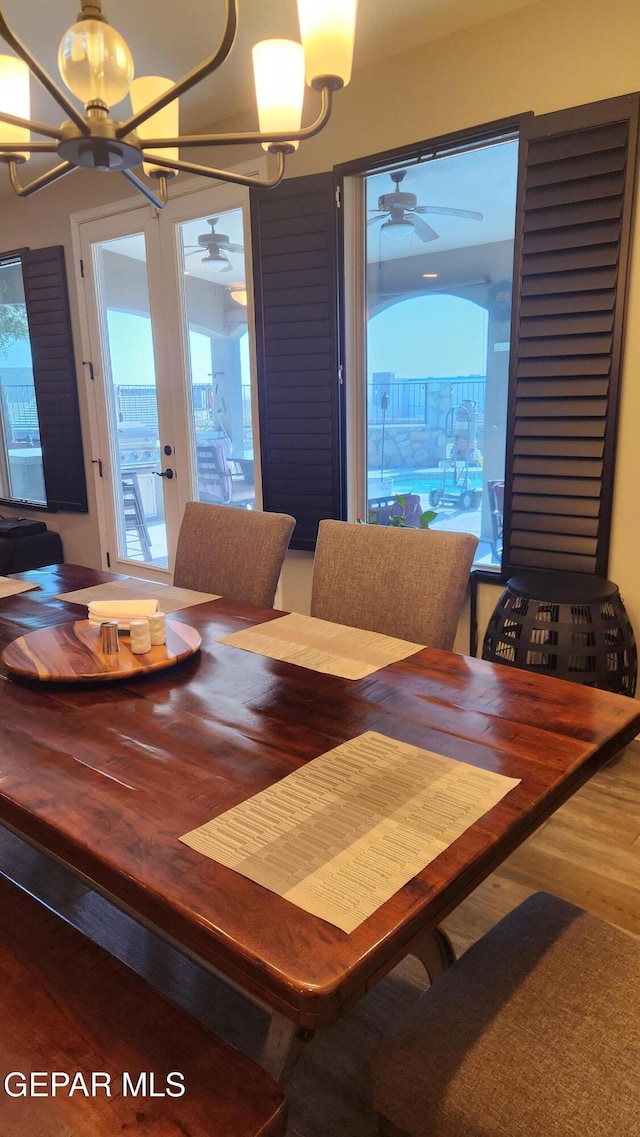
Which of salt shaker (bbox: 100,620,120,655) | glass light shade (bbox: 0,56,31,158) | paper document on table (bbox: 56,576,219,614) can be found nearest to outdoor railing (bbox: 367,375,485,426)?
paper document on table (bbox: 56,576,219,614)

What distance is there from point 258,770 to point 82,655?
595 mm

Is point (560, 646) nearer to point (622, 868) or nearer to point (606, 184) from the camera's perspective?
point (622, 868)

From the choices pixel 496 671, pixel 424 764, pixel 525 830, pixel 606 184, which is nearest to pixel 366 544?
pixel 496 671

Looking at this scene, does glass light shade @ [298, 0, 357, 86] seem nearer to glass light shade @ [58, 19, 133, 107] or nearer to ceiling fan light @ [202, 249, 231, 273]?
glass light shade @ [58, 19, 133, 107]

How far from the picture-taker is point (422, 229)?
2.91 metres

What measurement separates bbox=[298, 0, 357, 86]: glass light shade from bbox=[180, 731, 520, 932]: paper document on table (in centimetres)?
118

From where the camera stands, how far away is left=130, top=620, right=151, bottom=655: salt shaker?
1.47 meters

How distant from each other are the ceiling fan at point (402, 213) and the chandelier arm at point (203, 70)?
186 cm

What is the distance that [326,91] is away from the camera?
1297mm

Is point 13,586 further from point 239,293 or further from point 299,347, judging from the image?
point 239,293

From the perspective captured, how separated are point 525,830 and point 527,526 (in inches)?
70.4

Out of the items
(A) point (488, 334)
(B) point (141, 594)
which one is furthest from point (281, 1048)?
(A) point (488, 334)

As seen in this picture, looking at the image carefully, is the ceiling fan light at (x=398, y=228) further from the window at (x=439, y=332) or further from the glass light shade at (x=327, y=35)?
the glass light shade at (x=327, y=35)

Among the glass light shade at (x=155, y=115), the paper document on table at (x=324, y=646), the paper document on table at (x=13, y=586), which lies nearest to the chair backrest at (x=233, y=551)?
the paper document on table at (x=324, y=646)
